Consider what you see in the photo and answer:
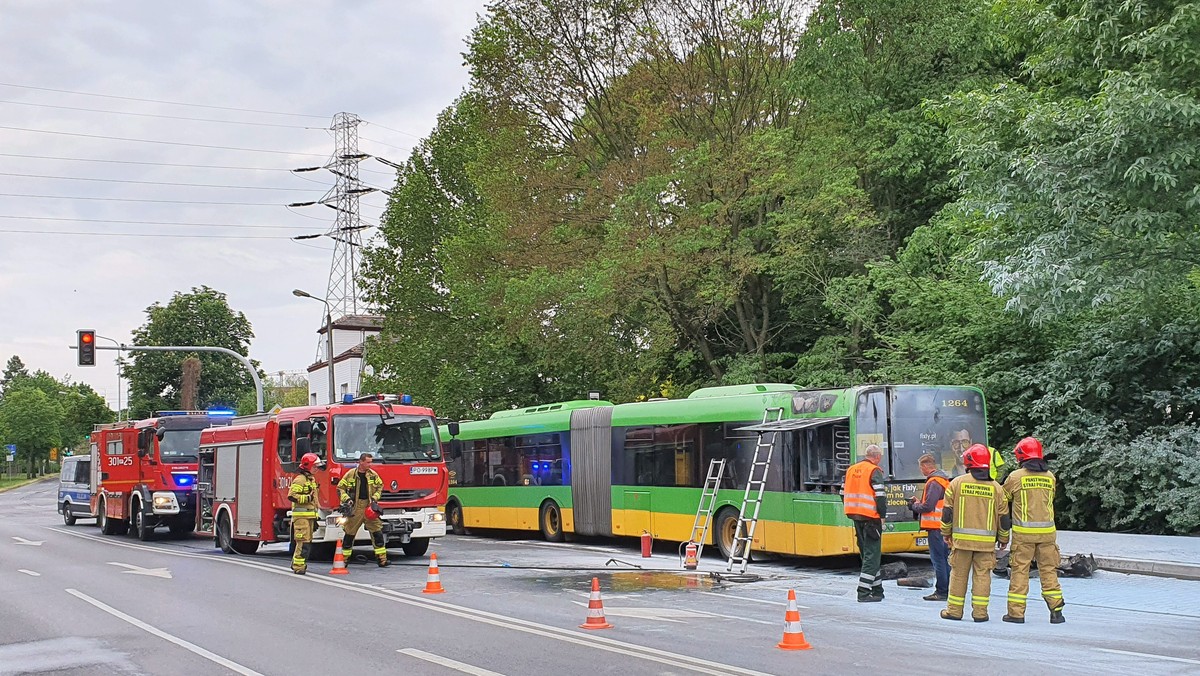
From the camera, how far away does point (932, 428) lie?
17172mm

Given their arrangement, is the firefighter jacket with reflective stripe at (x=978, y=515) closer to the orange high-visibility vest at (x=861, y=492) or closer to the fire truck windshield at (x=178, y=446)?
the orange high-visibility vest at (x=861, y=492)

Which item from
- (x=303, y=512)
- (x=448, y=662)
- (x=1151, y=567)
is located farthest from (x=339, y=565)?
(x=1151, y=567)

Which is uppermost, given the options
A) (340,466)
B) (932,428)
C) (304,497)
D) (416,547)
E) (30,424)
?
(30,424)

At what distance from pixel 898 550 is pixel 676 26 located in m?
17.7

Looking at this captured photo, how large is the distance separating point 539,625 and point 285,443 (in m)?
10.6

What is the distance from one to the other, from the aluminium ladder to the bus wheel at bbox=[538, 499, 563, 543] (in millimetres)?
7199

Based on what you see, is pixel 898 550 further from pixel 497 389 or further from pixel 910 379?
pixel 497 389

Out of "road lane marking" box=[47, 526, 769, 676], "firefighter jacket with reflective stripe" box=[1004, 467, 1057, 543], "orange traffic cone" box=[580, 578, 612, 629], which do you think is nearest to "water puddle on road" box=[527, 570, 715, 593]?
"road lane marking" box=[47, 526, 769, 676]

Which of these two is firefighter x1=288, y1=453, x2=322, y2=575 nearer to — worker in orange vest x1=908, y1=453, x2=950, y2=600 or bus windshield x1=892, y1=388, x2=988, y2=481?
bus windshield x1=892, y1=388, x2=988, y2=481

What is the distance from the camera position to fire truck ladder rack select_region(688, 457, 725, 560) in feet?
62.8

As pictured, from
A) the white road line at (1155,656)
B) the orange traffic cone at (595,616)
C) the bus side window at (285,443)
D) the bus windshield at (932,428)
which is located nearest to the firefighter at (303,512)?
the bus side window at (285,443)

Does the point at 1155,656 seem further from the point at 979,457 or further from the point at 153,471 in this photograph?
the point at 153,471

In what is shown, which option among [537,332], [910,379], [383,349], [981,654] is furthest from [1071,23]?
[383,349]

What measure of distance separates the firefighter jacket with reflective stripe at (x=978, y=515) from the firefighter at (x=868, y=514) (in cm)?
183
